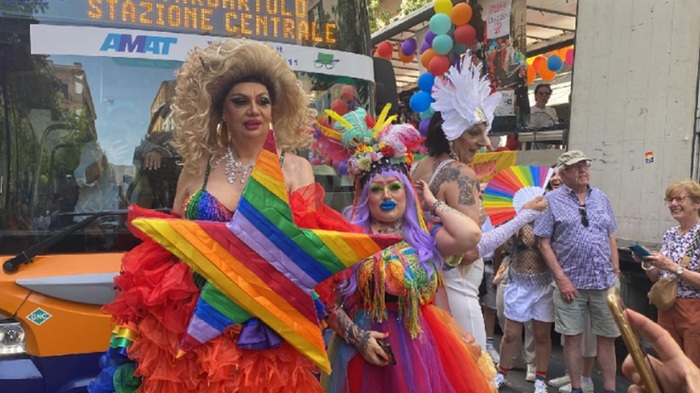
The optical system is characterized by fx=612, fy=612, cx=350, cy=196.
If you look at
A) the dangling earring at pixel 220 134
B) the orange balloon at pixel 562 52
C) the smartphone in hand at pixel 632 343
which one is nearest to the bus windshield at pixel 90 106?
the dangling earring at pixel 220 134

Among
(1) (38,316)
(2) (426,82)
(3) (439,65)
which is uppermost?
(3) (439,65)

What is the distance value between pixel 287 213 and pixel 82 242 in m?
1.21

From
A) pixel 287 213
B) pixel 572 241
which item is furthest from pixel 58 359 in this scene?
pixel 572 241

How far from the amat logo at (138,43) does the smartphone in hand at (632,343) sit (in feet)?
8.17

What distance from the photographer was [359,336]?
2461 millimetres

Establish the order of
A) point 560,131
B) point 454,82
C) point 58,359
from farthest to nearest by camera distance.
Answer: point 560,131, point 454,82, point 58,359

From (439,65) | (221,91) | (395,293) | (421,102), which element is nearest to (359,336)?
(395,293)

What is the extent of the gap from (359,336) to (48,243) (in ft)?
4.62

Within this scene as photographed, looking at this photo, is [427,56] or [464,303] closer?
[464,303]

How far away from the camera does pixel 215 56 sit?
238 cm

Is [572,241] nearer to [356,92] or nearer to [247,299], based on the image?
[356,92]

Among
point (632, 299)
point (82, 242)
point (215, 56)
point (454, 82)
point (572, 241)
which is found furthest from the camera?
point (632, 299)

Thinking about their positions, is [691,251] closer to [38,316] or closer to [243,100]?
[243,100]

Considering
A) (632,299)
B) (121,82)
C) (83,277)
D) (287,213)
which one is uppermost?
(121,82)
